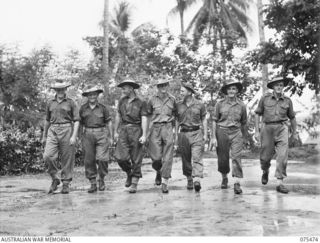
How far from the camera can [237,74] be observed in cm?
2706

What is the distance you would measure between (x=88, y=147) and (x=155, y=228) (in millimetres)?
3480

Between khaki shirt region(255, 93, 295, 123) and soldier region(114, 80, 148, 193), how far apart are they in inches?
75.7

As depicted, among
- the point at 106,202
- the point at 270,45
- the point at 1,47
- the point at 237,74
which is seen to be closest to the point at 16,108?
the point at 1,47

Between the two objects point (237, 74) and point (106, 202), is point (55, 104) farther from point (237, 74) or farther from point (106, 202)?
point (237, 74)

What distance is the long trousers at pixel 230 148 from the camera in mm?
8273

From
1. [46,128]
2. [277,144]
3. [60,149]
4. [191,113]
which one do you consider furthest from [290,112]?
[46,128]

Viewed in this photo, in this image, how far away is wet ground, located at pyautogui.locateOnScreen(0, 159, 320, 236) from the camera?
536cm

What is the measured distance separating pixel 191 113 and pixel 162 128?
526 millimetres

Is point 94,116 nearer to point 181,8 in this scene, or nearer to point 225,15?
point 181,8

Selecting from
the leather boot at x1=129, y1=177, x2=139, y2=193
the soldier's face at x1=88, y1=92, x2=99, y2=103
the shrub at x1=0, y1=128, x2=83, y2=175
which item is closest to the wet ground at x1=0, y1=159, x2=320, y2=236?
the leather boot at x1=129, y1=177, x2=139, y2=193

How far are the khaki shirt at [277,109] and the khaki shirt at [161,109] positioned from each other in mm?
1485

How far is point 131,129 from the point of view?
854 cm

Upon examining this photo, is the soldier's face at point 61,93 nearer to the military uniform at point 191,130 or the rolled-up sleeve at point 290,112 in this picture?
the military uniform at point 191,130

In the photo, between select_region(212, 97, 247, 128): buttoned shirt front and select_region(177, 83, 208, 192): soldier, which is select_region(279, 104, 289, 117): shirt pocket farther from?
select_region(177, 83, 208, 192): soldier
